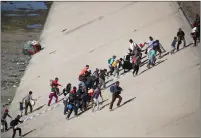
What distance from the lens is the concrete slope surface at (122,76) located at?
2167cm

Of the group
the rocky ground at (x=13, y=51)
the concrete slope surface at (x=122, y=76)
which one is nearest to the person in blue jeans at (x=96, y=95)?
the concrete slope surface at (x=122, y=76)

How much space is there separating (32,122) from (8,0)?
18553 millimetres

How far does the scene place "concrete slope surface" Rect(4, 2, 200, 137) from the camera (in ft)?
71.1

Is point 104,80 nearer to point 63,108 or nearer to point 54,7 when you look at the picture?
point 63,108

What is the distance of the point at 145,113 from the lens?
2214 cm

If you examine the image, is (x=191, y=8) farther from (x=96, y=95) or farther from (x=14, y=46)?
(x=96, y=95)

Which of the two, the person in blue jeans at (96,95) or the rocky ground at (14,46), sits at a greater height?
the rocky ground at (14,46)

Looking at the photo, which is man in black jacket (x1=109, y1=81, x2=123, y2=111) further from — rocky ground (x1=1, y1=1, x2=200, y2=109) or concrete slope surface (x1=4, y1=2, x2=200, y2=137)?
rocky ground (x1=1, y1=1, x2=200, y2=109)

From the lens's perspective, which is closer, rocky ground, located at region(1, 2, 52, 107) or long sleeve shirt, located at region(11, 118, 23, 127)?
long sleeve shirt, located at region(11, 118, 23, 127)

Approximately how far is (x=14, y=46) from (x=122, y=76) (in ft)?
34.6

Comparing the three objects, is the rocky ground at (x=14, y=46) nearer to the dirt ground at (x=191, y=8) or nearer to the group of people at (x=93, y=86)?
the group of people at (x=93, y=86)

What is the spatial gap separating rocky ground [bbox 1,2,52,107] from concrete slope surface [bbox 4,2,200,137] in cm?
51

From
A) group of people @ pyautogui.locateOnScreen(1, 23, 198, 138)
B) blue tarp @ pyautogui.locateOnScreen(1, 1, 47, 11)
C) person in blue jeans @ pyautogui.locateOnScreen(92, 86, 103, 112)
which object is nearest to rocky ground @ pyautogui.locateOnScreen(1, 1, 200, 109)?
blue tarp @ pyautogui.locateOnScreen(1, 1, 47, 11)

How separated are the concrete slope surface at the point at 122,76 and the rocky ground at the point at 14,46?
51cm
